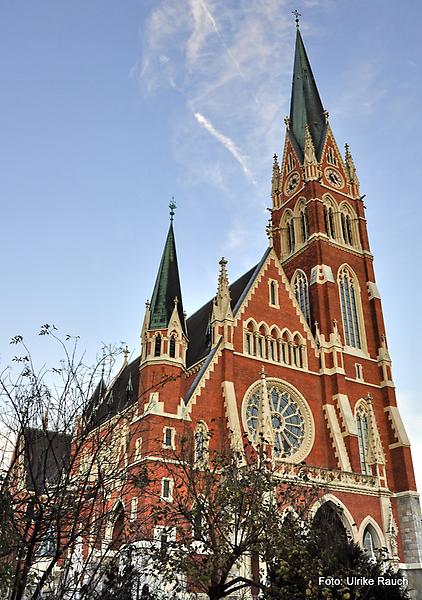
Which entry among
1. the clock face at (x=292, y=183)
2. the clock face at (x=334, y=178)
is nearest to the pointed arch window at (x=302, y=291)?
the clock face at (x=292, y=183)

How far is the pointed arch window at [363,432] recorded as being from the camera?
3119 centimetres

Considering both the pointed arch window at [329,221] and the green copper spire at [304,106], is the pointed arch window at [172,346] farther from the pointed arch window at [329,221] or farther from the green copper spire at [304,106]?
the green copper spire at [304,106]

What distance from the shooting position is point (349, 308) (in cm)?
3756

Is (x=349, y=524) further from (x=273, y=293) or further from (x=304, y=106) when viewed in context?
(x=304, y=106)

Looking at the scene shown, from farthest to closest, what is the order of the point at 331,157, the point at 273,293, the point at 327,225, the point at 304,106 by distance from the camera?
1. the point at 304,106
2. the point at 331,157
3. the point at 327,225
4. the point at 273,293

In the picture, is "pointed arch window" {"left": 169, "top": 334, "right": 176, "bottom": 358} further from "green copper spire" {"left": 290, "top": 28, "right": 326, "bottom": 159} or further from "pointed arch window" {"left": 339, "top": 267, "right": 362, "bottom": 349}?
"green copper spire" {"left": 290, "top": 28, "right": 326, "bottom": 159}

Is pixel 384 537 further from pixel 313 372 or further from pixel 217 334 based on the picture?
pixel 217 334

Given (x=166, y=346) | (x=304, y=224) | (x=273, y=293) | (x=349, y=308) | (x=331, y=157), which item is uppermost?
(x=331, y=157)

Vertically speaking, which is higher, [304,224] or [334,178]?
[334,178]

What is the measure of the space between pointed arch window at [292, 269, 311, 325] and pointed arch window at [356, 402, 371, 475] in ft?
20.2

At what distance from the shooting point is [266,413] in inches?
1010

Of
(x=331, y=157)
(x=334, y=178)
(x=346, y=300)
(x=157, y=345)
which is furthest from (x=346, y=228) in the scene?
(x=157, y=345)

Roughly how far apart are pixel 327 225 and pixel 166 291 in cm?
1454

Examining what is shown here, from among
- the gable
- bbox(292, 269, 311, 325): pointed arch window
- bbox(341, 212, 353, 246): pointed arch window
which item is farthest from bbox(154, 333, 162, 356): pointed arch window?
bbox(341, 212, 353, 246): pointed arch window
